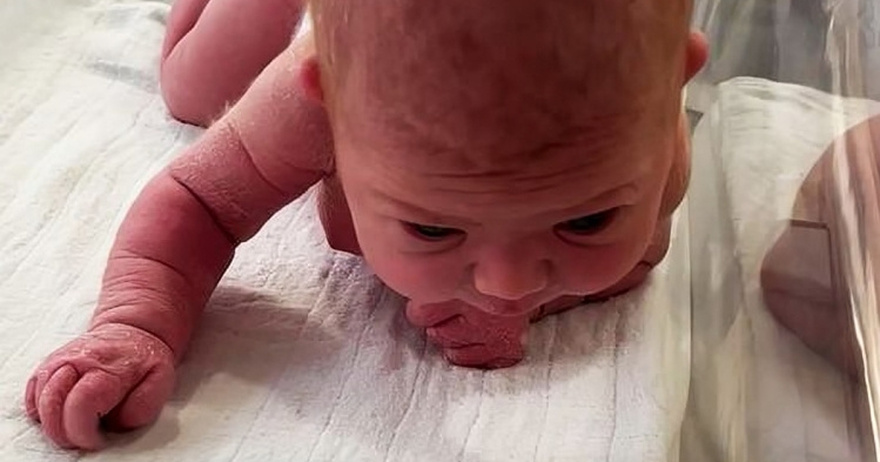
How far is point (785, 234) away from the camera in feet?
2.73

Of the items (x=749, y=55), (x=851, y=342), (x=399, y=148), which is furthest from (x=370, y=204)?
(x=749, y=55)

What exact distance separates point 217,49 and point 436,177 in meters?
0.36

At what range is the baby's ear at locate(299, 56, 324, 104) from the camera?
23.6 inches

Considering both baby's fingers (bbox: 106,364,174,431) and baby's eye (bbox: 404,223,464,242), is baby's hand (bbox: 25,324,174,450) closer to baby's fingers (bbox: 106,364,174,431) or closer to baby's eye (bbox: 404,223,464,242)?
baby's fingers (bbox: 106,364,174,431)

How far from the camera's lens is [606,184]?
0.58m

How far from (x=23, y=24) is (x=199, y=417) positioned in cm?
43

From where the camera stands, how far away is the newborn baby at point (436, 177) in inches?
20.7

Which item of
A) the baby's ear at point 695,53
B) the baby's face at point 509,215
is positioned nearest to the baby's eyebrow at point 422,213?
the baby's face at point 509,215

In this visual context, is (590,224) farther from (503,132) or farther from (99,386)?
(99,386)

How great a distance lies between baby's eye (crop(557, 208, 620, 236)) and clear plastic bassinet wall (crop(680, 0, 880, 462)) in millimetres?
172

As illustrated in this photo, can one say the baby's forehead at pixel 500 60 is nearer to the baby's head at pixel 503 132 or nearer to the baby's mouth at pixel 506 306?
the baby's head at pixel 503 132

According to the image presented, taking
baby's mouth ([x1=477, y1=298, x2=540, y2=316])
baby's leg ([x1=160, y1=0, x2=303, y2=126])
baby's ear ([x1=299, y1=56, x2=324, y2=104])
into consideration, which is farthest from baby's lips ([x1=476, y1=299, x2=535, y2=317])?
baby's leg ([x1=160, y1=0, x2=303, y2=126])

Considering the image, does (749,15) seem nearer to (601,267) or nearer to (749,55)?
(749,55)

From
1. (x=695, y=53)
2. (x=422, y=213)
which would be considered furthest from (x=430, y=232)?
(x=695, y=53)
